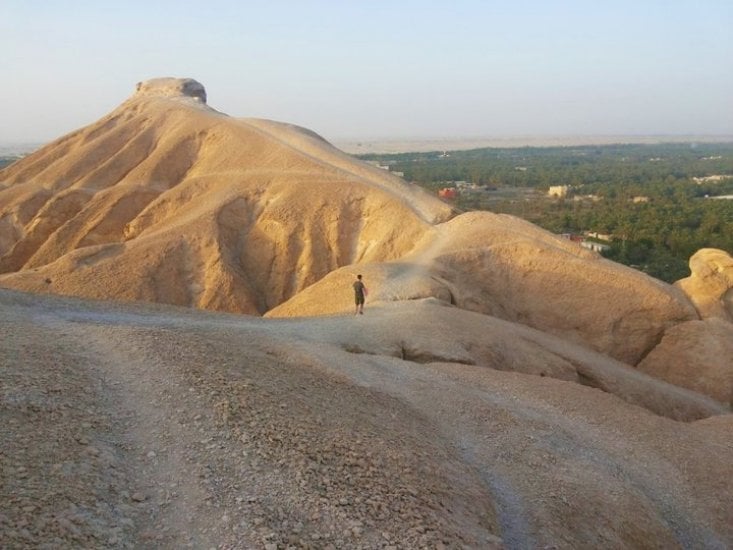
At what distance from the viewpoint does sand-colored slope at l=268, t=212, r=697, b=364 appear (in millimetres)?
23734

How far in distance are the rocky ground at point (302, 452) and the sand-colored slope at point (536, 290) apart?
7970mm

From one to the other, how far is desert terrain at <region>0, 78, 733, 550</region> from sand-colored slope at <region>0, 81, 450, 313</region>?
131 mm

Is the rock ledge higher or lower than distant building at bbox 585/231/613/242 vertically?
higher

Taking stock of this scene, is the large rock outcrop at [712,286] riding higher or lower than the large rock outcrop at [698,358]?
higher

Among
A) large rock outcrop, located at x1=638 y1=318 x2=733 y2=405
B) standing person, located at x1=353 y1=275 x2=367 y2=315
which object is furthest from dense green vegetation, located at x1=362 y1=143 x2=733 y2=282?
standing person, located at x1=353 y1=275 x2=367 y2=315

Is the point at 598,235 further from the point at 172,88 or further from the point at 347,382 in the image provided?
the point at 347,382

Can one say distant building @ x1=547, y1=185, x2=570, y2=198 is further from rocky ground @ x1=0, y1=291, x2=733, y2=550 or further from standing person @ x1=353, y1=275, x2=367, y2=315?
rocky ground @ x1=0, y1=291, x2=733, y2=550

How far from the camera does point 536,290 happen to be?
84.3 feet

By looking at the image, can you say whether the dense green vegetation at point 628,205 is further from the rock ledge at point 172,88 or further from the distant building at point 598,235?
the rock ledge at point 172,88

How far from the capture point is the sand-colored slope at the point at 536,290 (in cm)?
2373

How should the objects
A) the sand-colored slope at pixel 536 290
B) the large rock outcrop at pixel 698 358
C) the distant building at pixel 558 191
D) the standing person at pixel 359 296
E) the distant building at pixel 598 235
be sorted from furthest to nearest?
1. the distant building at pixel 558 191
2. the distant building at pixel 598 235
3. the sand-colored slope at pixel 536 290
4. the large rock outcrop at pixel 698 358
5. the standing person at pixel 359 296

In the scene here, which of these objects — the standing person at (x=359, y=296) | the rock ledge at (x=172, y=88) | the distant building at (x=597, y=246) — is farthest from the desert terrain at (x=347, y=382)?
the distant building at (x=597, y=246)

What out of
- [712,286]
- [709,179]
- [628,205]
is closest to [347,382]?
[712,286]

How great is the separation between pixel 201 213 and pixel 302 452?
24394 millimetres
